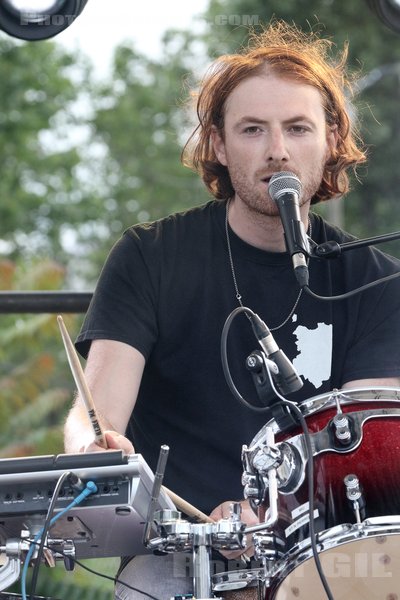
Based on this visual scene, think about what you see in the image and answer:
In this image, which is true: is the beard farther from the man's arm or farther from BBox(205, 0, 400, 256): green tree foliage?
BBox(205, 0, 400, 256): green tree foliage

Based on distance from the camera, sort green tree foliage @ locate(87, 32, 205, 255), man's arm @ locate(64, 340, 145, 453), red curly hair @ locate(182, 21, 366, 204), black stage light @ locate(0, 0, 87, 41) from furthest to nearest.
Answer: green tree foliage @ locate(87, 32, 205, 255), red curly hair @ locate(182, 21, 366, 204), black stage light @ locate(0, 0, 87, 41), man's arm @ locate(64, 340, 145, 453)

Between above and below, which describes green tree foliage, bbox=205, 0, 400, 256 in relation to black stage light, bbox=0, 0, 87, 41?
above

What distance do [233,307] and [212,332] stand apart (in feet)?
0.32

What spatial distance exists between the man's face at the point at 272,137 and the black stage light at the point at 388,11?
297mm

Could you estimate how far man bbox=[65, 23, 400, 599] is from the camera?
3039mm

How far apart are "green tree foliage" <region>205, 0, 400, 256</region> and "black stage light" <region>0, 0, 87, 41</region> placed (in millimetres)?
12465

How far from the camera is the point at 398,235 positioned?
2.49m

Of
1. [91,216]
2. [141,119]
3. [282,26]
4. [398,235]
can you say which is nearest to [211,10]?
[141,119]

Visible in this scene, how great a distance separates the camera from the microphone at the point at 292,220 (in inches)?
95.2

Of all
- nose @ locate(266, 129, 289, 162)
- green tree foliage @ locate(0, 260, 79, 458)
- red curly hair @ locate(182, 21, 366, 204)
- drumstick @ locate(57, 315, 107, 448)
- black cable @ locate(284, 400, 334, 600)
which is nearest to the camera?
black cable @ locate(284, 400, 334, 600)

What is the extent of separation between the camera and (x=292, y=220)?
2.50 m

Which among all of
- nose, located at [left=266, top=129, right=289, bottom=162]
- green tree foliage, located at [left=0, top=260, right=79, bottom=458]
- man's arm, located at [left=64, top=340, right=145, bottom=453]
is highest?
green tree foliage, located at [left=0, top=260, right=79, bottom=458]

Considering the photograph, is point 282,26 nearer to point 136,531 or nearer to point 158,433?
point 158,433

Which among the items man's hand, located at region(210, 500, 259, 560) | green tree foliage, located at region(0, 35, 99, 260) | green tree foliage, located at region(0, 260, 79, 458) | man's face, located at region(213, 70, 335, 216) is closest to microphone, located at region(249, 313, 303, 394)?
man's hand, located at region(210, 500, 259, 560)
